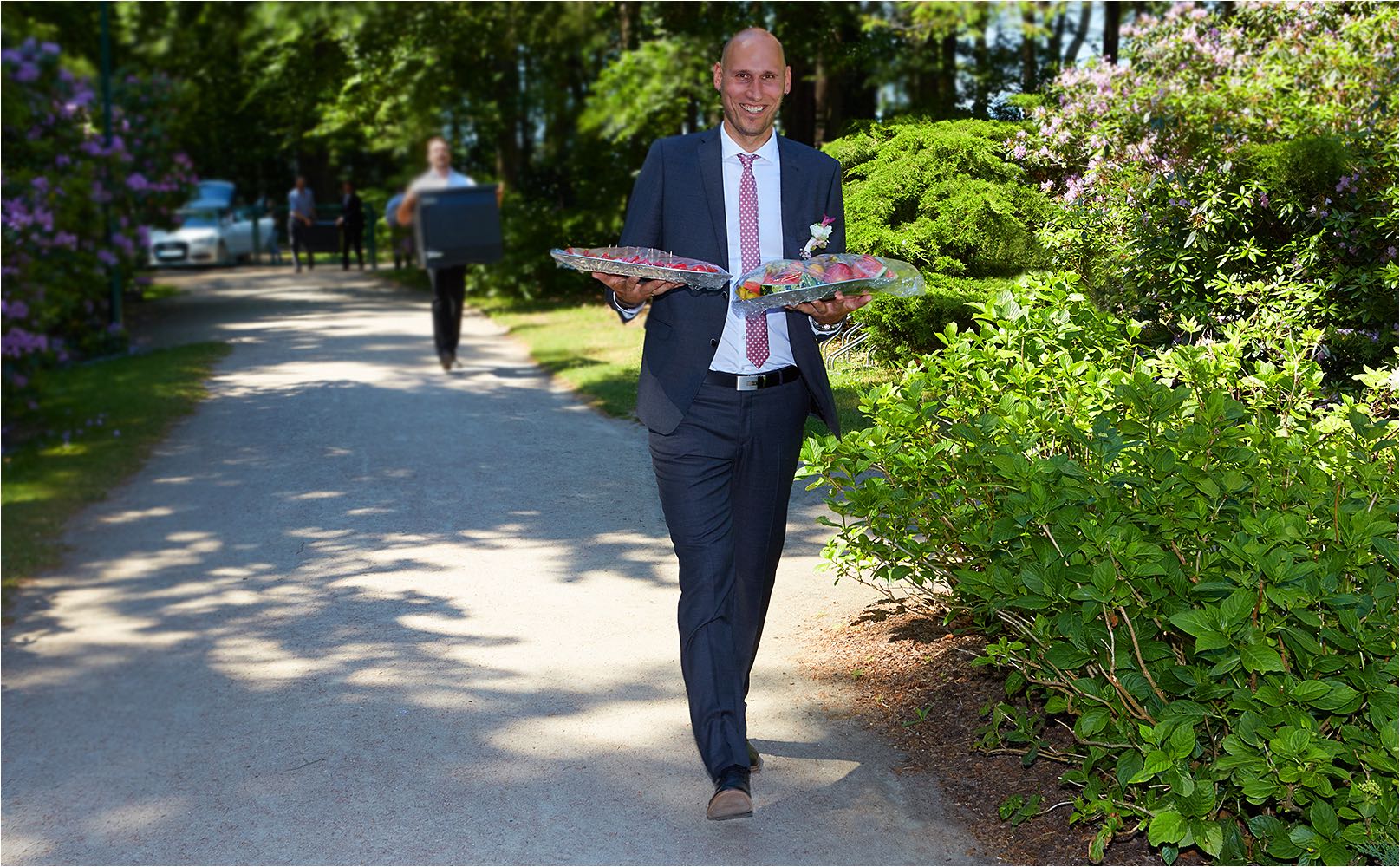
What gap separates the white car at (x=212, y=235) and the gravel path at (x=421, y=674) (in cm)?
2372

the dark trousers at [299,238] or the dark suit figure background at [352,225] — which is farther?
the dark trousers at [299,238]

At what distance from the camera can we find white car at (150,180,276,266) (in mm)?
32250

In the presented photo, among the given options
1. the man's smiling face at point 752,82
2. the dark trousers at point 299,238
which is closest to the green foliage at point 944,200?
the man's smiling face at point 752,82

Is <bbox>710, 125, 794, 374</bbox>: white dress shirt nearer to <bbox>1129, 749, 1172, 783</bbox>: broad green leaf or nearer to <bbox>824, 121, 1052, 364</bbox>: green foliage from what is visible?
<bbox>1129, 749, 1172, 783</bbox>: broad green leaf

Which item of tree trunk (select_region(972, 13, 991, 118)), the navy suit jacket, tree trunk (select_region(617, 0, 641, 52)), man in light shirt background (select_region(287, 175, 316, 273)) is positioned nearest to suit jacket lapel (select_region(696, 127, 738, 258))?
the navy suit jacket

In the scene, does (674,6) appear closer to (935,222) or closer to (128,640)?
(935,222)

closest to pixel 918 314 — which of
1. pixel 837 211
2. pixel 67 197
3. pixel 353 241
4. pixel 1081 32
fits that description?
pixel 837 211

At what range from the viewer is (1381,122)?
8414mm

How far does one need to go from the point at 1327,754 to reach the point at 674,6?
1551 centimetres

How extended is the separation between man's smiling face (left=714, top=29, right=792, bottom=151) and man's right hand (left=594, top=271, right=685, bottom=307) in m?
0.54

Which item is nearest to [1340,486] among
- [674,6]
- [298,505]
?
[298,505]

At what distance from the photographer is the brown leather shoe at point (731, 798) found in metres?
4.07

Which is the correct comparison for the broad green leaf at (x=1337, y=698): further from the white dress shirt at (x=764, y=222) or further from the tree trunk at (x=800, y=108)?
the tree trunk at (x=800, y=108)

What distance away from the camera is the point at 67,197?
42.0 ft
